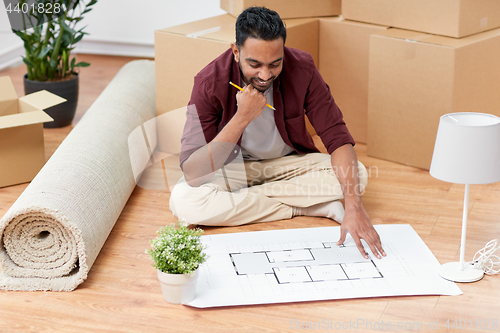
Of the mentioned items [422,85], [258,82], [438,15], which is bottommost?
[422,85]

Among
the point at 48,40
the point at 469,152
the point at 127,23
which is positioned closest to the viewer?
the point at 469,152

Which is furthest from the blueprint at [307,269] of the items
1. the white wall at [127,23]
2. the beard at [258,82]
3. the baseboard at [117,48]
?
the baseboard at [117,48]

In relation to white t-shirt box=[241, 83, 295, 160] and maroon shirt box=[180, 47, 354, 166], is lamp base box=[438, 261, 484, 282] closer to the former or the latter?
maroon shirt box=[180, 47, 354, 166]

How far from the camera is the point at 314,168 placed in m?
2.02

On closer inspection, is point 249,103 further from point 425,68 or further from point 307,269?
point 425,68

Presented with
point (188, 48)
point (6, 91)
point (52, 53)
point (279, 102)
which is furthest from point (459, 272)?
point (52, 53)

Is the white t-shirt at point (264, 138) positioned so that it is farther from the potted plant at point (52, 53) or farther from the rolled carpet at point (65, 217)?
the potted plant at point (52, 53)

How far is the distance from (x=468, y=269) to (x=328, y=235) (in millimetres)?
417

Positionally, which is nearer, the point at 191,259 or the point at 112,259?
the point at 191,259

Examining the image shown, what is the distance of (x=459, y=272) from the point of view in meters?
1.59

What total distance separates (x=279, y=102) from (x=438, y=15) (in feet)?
2.67

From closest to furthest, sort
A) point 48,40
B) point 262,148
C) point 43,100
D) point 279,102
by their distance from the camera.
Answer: point 279,102
point 262,148
point 43,100
point 48,40

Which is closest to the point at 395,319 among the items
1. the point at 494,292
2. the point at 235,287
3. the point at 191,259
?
the point at 494,292

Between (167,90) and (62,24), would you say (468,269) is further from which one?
(62,24)
